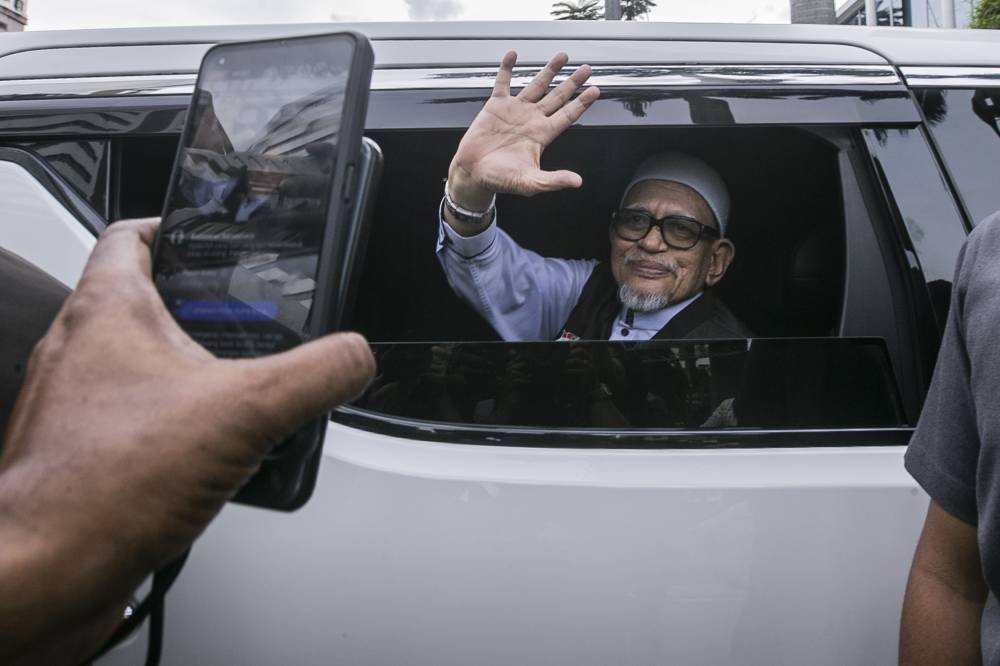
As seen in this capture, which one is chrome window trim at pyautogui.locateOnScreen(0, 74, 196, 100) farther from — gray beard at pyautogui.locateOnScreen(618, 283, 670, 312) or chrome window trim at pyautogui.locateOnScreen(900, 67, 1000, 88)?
chrome window trim at pyautogui.locateOnScreen(900, 67, 1000, 88)

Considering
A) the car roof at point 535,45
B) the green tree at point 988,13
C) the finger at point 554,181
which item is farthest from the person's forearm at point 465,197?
the green tree at point 988,13

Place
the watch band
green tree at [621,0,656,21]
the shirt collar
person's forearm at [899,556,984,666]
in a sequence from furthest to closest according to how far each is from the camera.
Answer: green tree at [621,0,656,21]
the shirt collar
the watch band
person's forearm at [899,556,984,666]

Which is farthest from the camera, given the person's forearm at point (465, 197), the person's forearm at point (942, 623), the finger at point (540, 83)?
the person's forearm at point (465, 197)

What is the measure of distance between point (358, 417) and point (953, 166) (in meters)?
1.10

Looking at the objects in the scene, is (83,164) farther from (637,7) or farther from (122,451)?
(637,7)

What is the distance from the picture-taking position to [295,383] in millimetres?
568

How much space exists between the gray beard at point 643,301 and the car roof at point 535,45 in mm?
701

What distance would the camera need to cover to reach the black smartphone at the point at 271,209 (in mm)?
657

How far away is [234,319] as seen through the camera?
672 millimetres

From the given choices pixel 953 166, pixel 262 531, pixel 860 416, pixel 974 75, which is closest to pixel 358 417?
pixel 262 531

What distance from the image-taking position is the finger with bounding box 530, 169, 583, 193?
1.57 meters

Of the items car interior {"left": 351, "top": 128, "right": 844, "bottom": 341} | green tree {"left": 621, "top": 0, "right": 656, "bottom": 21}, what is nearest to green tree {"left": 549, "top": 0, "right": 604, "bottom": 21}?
green tree {"left": 621, "top": 0, "right": 656, "bottom": 21}

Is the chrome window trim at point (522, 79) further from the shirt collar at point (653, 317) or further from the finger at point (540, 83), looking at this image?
the shirt collar at point (653, 317)

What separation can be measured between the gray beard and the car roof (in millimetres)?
701
